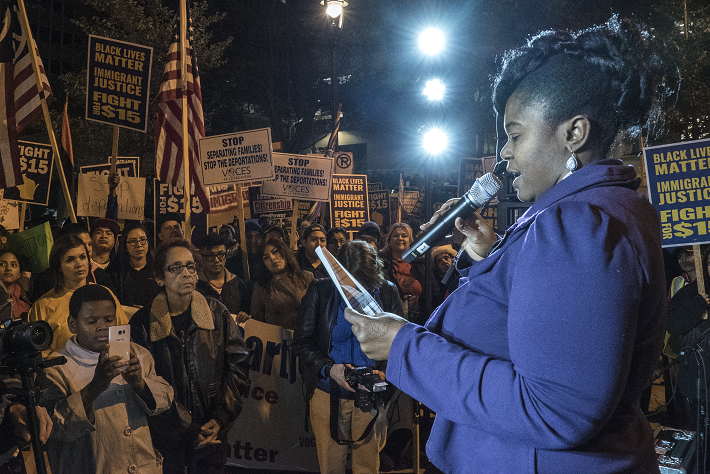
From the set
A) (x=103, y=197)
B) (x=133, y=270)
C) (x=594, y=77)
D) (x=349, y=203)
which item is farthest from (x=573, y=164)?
(x=349, y=203)

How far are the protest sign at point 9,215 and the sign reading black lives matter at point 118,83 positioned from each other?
2.68 m

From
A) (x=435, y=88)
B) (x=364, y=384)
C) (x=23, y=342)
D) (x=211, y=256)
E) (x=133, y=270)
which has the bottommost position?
(x=364, y=384)

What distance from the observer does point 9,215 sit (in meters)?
8.62

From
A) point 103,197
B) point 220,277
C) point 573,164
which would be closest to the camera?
point 573,164

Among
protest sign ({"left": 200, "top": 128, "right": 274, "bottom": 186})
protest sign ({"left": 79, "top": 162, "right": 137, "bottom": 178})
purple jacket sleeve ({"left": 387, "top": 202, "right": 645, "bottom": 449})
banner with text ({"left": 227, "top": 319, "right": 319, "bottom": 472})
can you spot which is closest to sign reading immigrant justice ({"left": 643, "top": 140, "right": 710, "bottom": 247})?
banner with text ({"left": 227, "top": 319, "right": 319, "bottom": 472})

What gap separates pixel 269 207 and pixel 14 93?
5.07 metres

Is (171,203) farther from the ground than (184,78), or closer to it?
closer to it

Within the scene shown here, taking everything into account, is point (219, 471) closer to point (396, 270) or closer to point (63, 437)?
point (63, 437)

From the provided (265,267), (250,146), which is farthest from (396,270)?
(250,146)

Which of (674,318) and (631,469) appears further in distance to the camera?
(674,318)

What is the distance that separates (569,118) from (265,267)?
17.2ft

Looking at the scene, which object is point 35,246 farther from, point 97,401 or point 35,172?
point 97,401

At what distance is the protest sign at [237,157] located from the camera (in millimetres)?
7898

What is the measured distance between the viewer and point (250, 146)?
8.02m
